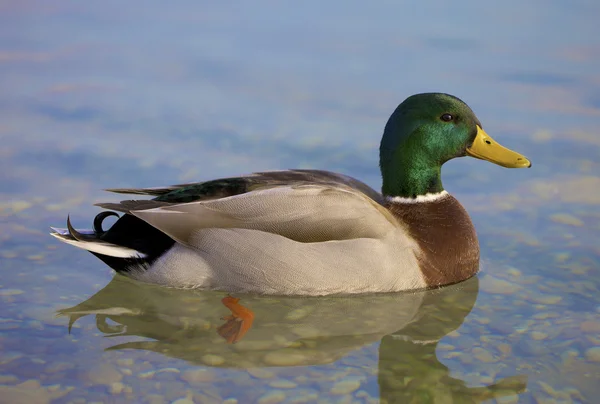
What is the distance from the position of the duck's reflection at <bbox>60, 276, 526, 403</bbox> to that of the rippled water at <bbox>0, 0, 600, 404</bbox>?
0.02 metres

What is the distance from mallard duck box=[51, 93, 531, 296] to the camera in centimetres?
592

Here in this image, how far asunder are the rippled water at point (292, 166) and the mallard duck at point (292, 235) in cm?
15

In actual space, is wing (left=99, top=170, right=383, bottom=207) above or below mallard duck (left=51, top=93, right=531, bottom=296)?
above

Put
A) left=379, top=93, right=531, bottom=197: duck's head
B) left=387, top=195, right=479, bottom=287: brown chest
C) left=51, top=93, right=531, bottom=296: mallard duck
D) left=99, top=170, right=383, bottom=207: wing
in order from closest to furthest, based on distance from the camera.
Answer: left=51, top=93, right=531, bottom=296: mallard duck, left=99, top=170, right=383, bottom=207: wing, left=387, top=195, right=479, bottom=287: brown chest, left=379, top=93, right=531, bottom=197: duck's head

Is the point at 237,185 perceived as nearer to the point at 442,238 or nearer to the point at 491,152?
the point at 442,238

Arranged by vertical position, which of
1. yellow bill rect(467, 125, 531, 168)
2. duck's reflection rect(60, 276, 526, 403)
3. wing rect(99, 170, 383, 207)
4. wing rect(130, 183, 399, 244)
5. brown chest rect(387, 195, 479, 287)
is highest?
yellow bill rect(467, 125, 531, 168)

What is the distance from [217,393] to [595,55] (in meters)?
7.47

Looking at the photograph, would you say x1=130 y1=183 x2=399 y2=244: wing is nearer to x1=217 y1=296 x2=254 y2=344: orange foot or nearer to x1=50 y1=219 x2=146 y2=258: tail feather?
x1=50 y1=219 x2=146 y2=258: tail feather

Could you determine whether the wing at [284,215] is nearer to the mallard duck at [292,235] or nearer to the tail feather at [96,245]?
the mallard duck at [292,235]

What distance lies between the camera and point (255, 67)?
33.6 feet

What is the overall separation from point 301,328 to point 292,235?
1.99ft

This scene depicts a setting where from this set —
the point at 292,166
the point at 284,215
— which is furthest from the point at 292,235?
the point at 292,166

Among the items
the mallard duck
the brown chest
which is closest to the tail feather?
the mallard duck

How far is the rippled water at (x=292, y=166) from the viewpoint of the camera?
5.08m
